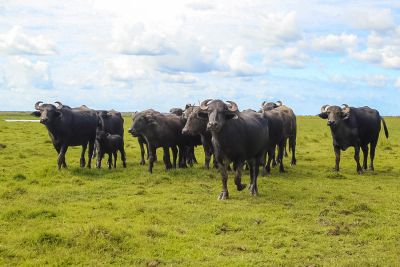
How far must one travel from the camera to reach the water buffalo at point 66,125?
17344mm

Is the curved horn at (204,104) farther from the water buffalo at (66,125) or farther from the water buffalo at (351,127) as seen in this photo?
the water buffalo at (351,127)

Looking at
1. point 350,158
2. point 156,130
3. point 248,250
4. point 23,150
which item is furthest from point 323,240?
point 23,150

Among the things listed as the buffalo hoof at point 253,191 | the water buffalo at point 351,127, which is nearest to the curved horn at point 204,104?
the buffalo hoof at point 253,191

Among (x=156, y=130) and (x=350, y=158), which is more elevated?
(x=156, y=130)

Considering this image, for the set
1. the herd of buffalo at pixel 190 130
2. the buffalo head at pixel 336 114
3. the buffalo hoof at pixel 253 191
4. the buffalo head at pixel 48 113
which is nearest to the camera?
the buffalo hoof at pixel 253 191

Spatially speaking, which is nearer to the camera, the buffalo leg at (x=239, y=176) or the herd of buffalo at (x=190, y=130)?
the buffalo leg at (x=239, y=176)

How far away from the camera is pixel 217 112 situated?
500 inches

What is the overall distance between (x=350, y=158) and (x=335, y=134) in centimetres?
588

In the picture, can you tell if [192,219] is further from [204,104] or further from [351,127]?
[351,127]

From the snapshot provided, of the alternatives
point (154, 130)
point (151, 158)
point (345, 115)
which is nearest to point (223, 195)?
point (151, 158)

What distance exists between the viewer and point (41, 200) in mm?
12523

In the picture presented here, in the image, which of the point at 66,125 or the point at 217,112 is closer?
the point at 217,112

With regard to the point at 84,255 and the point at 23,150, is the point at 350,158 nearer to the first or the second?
the point at 23,150

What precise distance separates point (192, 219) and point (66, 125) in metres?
8.48
